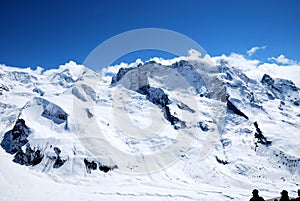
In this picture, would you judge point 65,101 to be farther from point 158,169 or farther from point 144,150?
point 158,169

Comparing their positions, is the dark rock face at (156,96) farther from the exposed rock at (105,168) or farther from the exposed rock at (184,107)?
the exposed rock at (105,168)

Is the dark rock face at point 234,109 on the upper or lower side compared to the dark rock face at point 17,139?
upper

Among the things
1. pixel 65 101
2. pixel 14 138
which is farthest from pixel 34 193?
pixel 65 101

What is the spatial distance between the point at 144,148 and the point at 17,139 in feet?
159

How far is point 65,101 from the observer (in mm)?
147625

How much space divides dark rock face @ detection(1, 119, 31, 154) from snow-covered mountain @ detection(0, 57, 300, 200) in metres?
0.47

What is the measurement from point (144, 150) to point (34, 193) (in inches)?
1994

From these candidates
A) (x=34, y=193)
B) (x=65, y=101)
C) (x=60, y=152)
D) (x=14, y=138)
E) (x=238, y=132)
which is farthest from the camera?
(x=238, y=132)

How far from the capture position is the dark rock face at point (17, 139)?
388 ft

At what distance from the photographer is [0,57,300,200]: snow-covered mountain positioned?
95000 millimetres

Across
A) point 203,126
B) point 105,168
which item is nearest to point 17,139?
point 105,168

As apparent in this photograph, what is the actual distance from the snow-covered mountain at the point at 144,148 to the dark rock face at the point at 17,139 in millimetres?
473

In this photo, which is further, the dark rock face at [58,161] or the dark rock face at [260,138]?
the dark rock face at [260,138]

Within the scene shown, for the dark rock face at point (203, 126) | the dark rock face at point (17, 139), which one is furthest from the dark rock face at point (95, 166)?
the dark rock face at point (203, 126)
